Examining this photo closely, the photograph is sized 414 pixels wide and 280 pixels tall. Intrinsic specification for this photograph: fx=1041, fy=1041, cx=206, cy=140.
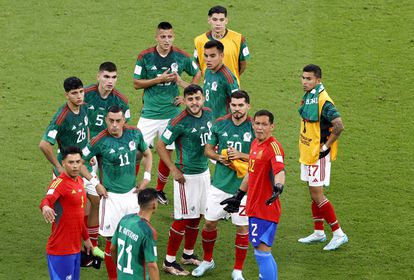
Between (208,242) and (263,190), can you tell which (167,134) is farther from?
(263,190)

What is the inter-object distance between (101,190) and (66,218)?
97 centimetres

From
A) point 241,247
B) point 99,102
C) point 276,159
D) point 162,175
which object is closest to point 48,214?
point 276,159

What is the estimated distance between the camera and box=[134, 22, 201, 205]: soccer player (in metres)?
13.5

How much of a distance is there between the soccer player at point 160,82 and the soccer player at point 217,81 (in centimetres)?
38

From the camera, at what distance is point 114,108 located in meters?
11.3

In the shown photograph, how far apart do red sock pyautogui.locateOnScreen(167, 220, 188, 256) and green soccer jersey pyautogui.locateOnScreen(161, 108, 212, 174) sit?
Result: 60 centimetres

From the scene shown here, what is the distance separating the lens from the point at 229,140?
11609mm

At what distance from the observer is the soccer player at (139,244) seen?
9492mm

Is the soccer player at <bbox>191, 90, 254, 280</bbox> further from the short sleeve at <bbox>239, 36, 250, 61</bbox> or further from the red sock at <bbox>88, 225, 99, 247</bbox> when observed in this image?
the short sleeve at <bbox>239, 36, 250, 61</bbox>

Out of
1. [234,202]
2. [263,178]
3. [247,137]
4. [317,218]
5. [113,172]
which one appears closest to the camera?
[263,178]

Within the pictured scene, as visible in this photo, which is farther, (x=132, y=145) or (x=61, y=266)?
(x=132, y=145)

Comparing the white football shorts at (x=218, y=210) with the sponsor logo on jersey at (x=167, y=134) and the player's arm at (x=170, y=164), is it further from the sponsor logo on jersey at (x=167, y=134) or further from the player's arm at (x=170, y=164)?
the sponsor logo on jersey at (x=167, y=134)

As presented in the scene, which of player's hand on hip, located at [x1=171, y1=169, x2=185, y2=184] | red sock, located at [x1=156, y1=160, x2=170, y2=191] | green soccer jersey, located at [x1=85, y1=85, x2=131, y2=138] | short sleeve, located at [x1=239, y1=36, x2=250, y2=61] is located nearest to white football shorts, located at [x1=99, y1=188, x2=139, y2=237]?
player's hand on hip, located at [x1=171, y1=169, x2=185, y2=184]

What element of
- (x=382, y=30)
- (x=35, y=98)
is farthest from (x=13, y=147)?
(x=382, y=30)
